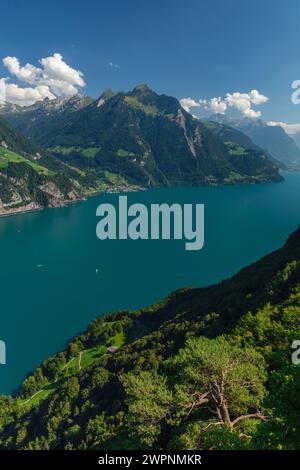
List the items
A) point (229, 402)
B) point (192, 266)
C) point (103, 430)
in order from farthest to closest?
1. point (192, 266)
2. point (103, 430)
3. point (229, 402)

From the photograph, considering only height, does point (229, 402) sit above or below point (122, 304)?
above

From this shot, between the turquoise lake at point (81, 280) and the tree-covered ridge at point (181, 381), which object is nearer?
the tree-covered ridge at point (181, 381)

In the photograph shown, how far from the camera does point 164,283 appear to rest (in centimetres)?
14050

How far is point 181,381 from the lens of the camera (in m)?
27.1

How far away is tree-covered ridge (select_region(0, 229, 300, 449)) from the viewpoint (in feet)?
74.0

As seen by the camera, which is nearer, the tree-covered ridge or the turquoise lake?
the tree-covered ridge

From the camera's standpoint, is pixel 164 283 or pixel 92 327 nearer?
pixel 92 327

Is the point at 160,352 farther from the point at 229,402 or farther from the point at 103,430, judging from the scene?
the point at 229,402

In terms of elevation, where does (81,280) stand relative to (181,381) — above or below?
below

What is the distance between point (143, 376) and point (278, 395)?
16267mm

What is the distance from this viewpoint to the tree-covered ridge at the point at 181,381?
888 inches

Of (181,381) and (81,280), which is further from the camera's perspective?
(81,280)
